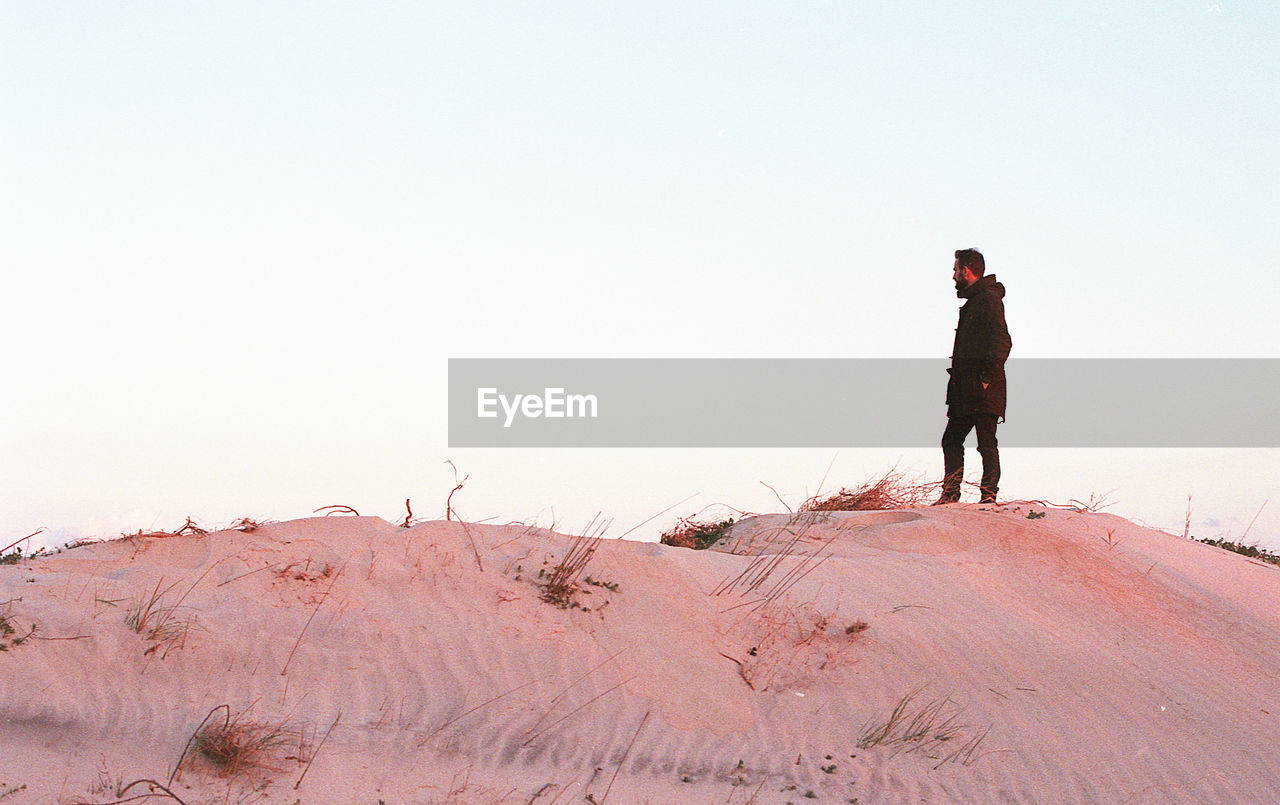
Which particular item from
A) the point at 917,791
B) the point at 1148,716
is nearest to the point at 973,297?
the point at 1148,716

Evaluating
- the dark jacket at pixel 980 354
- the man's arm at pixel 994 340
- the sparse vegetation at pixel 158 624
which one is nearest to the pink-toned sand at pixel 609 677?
the sparse vegetation at pixel 158 624

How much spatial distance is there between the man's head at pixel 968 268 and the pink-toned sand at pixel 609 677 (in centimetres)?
331

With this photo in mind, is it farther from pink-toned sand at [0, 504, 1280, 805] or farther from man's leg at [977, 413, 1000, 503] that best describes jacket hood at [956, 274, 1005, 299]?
pink-toned sand at [0, 504, 1280, 805]

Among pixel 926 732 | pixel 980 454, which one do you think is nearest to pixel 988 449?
pixel 980 454

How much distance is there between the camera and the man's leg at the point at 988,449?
9.62 m

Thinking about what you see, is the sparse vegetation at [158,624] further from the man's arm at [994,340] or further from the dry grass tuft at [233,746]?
the man's arm at [994,340]

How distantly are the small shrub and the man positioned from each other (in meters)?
1.96

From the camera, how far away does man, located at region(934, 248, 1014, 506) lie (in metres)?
9.61

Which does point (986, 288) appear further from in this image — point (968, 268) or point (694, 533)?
point (694, 533)

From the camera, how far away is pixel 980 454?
9.73 m

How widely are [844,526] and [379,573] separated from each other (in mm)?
3958

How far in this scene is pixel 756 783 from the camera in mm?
5090

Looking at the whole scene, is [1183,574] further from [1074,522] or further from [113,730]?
[113,730]

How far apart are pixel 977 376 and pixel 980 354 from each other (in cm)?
20
